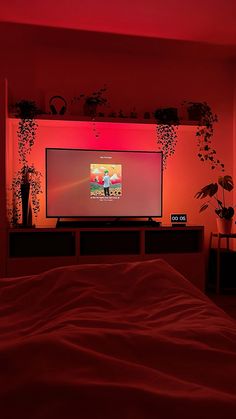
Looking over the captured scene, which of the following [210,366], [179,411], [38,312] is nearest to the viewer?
[179,411]

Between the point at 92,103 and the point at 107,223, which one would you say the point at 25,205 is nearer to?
the point at 107,223

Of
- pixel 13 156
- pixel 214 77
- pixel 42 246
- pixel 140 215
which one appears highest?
pixel 214 77

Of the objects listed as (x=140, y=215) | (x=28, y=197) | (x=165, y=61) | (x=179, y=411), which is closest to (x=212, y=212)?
(x=140, y=215)

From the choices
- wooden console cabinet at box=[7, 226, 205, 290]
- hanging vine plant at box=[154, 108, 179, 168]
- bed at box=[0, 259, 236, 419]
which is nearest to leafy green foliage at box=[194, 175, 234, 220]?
wooden console cabinet at box=[7, 226, 205, 290]

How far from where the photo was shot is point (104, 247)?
365 cm

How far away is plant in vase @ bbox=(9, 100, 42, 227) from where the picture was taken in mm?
3594

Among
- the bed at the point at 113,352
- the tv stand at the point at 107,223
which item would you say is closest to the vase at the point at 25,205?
the tv stand at the point at 107,223

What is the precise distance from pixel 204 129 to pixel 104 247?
69.9 inches

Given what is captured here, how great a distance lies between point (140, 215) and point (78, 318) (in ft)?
9.41

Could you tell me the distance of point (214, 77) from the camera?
432 cm

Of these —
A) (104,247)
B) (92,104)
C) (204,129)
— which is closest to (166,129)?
(204,129)

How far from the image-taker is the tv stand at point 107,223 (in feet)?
12.4

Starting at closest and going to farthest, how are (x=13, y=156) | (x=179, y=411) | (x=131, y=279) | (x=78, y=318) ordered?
1. (x=179, y=411)
2. (x=78, y=318)
3. (x=131, y=279)
4. (x=13, y=156)

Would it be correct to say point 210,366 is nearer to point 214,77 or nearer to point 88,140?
point 88,140
